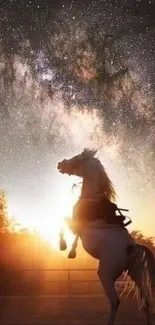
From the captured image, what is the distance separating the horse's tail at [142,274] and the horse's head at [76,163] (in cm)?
152

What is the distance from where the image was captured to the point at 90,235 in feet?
21.9

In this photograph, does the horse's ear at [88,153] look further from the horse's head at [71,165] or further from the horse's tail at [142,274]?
the horse's tail at [142,274]

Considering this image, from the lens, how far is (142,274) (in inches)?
264

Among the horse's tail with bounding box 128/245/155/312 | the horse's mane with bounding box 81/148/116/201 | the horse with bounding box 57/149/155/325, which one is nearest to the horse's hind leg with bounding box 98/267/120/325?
the horse with bounding box 57/149/155/325

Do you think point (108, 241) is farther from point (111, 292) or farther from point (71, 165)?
point (71, 165)

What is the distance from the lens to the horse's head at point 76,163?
7262mm

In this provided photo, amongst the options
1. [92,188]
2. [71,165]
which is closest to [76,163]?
[71,165]

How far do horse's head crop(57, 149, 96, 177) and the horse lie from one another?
108mm

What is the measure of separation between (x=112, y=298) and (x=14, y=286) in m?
16.0

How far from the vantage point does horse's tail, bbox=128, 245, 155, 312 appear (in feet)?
21.8

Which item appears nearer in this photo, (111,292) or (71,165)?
(111,292)

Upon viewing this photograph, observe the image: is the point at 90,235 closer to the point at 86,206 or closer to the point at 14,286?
the point at 86,206

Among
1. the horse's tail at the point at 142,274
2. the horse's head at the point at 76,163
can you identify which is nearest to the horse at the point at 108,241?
the horse's tail at the point at 142,274

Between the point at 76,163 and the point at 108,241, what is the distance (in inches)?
56.5
